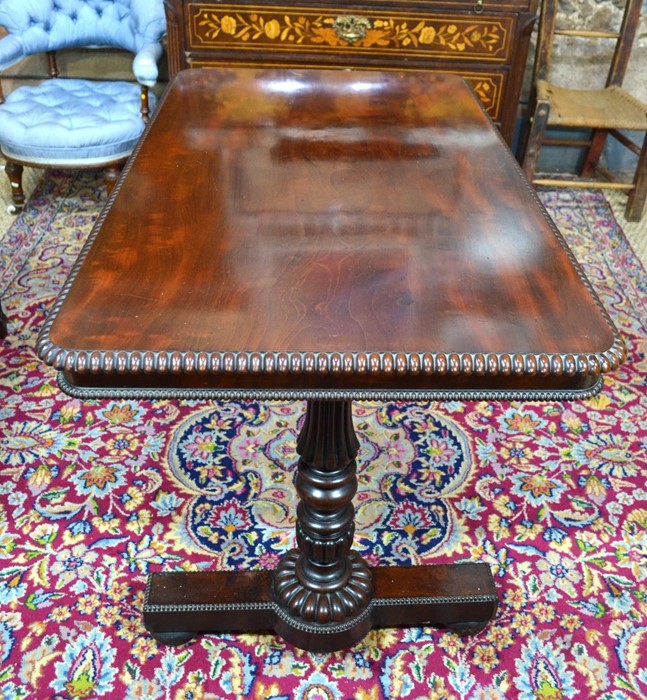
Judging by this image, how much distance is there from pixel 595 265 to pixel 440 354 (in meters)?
2.19

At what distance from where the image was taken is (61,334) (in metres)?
0.96

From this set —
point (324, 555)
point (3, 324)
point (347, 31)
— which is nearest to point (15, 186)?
point (3, 324)

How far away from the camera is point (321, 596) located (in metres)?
1.44

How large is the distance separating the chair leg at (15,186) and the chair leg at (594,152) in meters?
2.65

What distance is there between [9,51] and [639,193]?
275cm

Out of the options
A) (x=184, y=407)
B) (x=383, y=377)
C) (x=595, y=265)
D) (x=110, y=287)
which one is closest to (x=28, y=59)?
(x=184, y=407)

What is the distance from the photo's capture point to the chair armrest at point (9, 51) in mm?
2898

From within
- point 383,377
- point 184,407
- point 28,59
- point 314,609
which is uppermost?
point 383,377

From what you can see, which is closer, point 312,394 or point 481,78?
point 312,394

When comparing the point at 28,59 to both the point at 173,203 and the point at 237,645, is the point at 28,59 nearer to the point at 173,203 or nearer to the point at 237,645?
the point at 173,203

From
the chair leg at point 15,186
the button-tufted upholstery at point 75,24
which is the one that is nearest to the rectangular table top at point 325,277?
the chair leg at point 15,186

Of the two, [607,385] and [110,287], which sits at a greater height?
→ [110,287]

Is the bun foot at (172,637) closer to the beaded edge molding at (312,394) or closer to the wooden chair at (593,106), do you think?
the beaded edge molding at (312,394)

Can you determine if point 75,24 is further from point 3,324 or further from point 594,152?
point 594,152
